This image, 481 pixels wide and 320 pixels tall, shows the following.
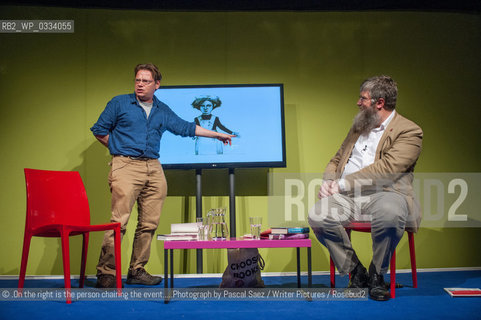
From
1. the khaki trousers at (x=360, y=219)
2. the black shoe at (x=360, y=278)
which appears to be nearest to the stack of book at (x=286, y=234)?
the khaki trousers at (x=360, y=219)

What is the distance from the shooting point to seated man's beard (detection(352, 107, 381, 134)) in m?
3.29

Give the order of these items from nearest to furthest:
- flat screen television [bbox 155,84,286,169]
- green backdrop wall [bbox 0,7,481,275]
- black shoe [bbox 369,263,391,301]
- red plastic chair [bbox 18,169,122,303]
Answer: black shoe [bbox 369,263,391,301]
red plastic chair [bbox 18,169,122,303]
flat screen television [bbox 155,84,286,169]
green backdrop wall [bbox 0,7,481,275]

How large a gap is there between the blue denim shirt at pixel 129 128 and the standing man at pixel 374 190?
1402mm

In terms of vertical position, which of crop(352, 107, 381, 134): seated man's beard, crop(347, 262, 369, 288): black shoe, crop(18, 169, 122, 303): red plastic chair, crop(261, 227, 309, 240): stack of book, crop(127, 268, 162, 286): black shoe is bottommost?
crop(127, 268, 162, 286): black shoe

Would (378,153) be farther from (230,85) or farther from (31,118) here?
(31,118)

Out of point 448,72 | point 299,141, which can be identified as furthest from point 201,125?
point 448,72

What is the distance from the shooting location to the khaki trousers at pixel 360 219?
288 centimetres

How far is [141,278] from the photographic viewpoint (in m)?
3.60

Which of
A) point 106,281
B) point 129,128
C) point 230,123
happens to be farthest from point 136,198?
point 230,123

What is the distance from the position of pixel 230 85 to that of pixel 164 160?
907 millimetres

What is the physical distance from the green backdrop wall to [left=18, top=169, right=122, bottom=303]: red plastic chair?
2.56ft

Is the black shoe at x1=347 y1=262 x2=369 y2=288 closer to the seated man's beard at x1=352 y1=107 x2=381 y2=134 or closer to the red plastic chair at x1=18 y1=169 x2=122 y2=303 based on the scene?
the seated man's beard at x1=352 y1=107 x2=381 y2=134

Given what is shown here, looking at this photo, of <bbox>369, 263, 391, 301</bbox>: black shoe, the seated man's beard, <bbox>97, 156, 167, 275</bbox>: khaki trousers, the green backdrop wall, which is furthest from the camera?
the green backdrop wall

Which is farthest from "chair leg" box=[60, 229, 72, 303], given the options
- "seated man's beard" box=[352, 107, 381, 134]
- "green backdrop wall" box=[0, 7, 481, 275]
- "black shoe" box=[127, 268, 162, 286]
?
"seated man's beard" box=[352, 107, 381, 134]
